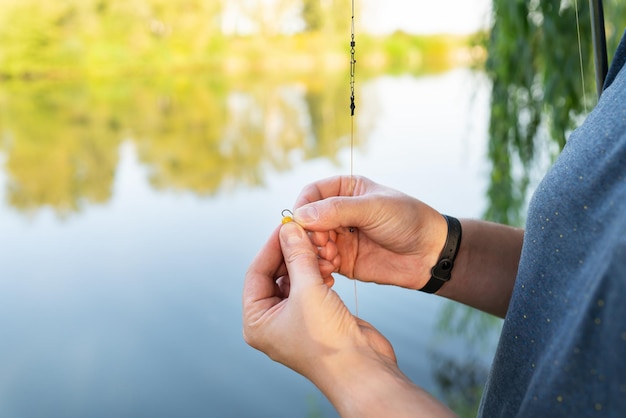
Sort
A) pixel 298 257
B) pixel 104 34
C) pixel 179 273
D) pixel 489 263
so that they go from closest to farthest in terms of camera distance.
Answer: pixel 298 257, pixel 489 263, pixel 179 273, pixel 104 34

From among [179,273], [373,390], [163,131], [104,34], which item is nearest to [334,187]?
[373,390]

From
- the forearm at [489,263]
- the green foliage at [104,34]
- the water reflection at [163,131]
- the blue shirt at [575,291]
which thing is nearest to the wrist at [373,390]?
the blue shirt at [575,291]

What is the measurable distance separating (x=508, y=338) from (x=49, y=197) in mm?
5404

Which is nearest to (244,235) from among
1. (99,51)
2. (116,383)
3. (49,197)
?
(116,383)

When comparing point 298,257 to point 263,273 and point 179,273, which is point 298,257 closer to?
point 263,273

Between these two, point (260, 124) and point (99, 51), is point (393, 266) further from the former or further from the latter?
point (99, 51)

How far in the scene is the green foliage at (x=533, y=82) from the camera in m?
1.61

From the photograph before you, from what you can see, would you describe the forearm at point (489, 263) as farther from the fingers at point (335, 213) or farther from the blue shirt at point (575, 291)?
the blue shirt at point (575, 291)

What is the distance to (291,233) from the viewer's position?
0.78m

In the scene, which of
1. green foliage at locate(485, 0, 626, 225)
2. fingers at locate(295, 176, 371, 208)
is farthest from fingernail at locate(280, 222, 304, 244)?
green foliage at locate(485, 0, 626, 225)

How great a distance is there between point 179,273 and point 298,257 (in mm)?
3173

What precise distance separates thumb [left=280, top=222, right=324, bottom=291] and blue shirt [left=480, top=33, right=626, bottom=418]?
0.72 ft

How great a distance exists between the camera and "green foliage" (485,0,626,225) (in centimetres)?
161

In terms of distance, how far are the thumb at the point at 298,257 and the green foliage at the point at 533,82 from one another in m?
1.05
